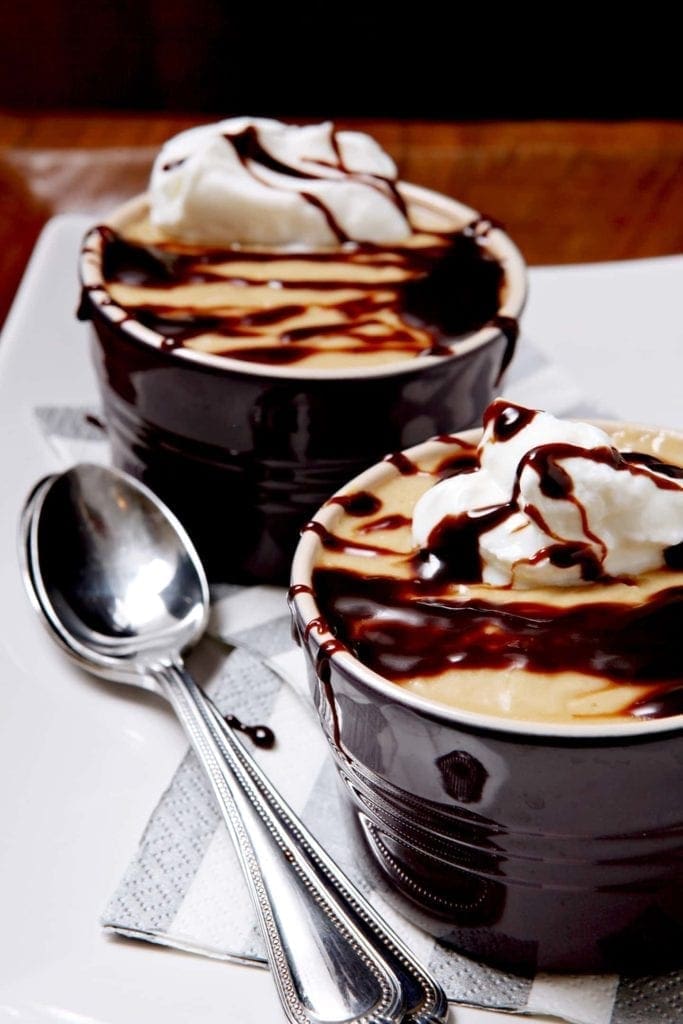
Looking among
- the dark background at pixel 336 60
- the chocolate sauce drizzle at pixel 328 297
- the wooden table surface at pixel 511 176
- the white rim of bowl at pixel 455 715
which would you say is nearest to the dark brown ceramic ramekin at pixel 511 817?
the white rim of bowl at pixel 455 715

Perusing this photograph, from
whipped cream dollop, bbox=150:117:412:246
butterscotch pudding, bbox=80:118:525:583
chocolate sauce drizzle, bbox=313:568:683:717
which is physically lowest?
butterscotch pudding, bbox=80:118:525:583

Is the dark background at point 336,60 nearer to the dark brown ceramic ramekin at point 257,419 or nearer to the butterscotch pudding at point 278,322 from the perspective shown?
the butterscotch pudding at point 278,322

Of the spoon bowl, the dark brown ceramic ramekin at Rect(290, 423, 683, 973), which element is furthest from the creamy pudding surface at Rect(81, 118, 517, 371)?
the dark brown ceramic ramekin at Rect(290, 423, 683, 973)

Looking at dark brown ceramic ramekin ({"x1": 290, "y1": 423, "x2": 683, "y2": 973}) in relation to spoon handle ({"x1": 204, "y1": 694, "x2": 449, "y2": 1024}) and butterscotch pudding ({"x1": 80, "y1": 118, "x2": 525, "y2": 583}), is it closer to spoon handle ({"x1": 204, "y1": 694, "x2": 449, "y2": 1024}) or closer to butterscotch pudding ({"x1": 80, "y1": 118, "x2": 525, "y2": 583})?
spoon handle ({"x1": 204, "y1": 694, "x2": 449, "y2": 1024})

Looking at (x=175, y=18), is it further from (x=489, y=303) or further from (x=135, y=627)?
(x=135, y=627)

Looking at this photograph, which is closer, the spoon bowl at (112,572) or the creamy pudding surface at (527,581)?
the creamy pudding surface at (527,581)

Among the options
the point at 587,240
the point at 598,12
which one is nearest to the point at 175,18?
the point at 598,12

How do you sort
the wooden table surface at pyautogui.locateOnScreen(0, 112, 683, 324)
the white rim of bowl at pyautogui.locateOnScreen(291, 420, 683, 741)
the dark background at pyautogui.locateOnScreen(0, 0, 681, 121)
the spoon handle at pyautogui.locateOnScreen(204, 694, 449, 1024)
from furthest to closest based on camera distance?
the dark background at pyautogui.locateOnScreen(0, 0, 681, 121), the wooden table surface at pyautogui.locateOnScreen(0, 112, 683, 324), the spoon handle at pyautogui.locateOnScreen(204, 694, 449, 1024), the white rim of bowl at pyautogui.locateOnScreen(291, 420, 683, 741)
